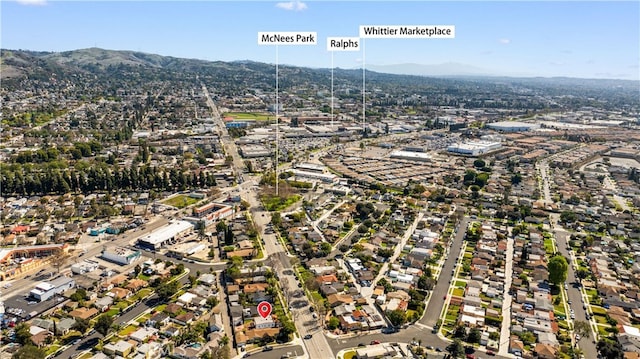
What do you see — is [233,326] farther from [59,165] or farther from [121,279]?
[59,165]

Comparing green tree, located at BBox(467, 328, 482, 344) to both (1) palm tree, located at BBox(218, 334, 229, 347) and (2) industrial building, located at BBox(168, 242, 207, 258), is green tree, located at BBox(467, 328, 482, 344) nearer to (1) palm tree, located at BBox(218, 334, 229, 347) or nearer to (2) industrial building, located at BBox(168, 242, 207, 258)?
(1) palm tree, located at BBox(218, 334, 229, 347)

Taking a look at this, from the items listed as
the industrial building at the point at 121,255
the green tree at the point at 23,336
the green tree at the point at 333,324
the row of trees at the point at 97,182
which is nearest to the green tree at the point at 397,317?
the green tree at the point at 333,324

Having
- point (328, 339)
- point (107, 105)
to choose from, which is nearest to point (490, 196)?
point (328, 339)

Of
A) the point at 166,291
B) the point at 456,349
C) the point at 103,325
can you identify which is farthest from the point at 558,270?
the point at 103,325

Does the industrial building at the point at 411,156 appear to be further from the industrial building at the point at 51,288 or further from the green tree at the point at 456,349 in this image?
the industrial building at the point at 51,288

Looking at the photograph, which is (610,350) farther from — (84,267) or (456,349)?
(84,267)

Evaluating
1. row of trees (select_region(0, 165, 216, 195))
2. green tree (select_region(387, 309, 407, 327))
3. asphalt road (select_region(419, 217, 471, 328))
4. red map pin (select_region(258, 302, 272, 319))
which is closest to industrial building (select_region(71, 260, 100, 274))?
red map pin (select_region(258, 302, 272, 319))
